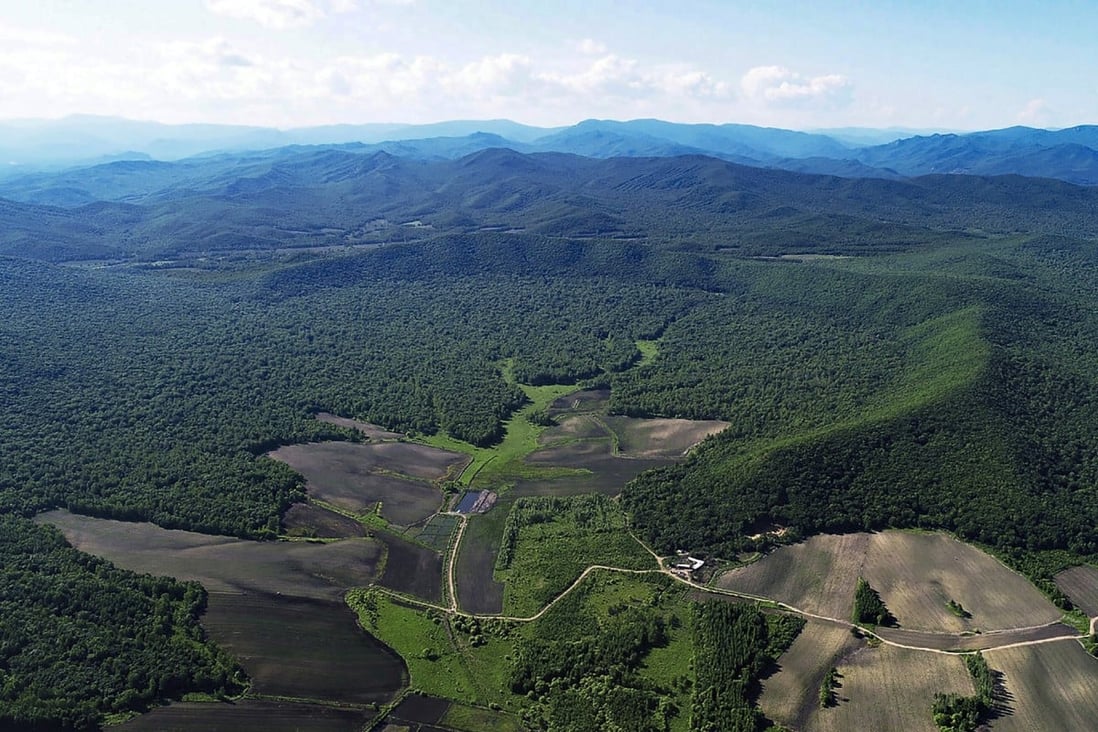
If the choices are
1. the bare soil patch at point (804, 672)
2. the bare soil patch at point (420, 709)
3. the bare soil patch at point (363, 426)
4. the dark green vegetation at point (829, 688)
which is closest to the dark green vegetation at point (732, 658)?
the bare soil patch at point (804, 672)

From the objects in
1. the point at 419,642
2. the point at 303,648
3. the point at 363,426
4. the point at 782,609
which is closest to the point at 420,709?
the point at 419,642

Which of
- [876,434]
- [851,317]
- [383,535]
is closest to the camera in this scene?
[383,535]

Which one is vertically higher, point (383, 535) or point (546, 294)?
point (546, 294)

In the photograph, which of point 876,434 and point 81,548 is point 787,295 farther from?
point 81,548

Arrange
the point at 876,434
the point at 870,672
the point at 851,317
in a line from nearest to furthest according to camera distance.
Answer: the point at 870,672, the point at 876,434, the point at 851,317

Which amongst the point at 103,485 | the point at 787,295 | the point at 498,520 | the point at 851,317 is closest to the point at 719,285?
the point at 787,295

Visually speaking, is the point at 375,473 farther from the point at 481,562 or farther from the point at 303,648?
the point at 303,648
